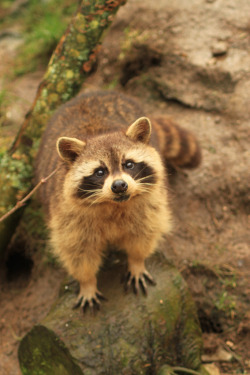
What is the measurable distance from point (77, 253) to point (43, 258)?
1.25 m

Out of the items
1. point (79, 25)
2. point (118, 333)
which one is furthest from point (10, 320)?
point (79, 25)

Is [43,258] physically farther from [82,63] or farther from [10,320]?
[82,63]

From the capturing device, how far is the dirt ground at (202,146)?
377 centimetres

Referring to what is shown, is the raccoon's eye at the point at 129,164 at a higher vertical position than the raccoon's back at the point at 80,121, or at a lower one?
higher

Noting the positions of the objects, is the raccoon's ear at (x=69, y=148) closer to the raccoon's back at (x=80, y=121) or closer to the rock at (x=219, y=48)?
the raccoon's back at (x=80, y=121)

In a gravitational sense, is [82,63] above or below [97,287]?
above

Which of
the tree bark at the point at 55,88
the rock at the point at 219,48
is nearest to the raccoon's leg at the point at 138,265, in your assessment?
the tree bark at the point at 55,88

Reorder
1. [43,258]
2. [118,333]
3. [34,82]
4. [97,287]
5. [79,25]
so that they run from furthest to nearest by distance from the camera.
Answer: [34,82]
[43,258]
[79,25]
[97,287]
[118,333]

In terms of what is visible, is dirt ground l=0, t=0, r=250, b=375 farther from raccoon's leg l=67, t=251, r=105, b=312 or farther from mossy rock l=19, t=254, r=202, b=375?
raccoon's leg l=67, t=251, r=105, b=312

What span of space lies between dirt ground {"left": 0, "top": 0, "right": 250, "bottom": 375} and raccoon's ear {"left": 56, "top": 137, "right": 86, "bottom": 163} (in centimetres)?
162

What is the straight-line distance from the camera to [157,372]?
9.75 ft

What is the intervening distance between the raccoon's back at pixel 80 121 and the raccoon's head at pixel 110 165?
454 millimetres

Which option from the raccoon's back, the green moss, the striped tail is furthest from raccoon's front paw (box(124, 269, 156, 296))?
the striped tail

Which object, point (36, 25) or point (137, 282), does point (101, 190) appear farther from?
point (36, 25)
